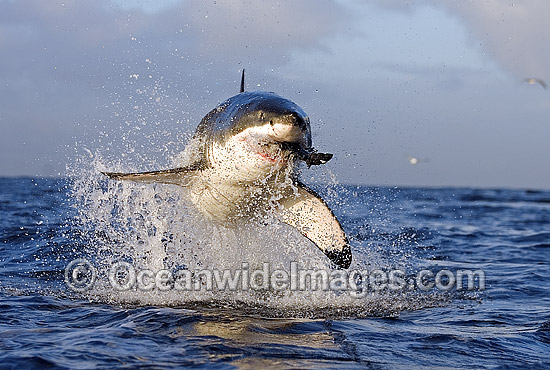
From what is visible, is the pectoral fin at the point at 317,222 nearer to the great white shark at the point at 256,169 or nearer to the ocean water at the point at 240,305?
the great white shark at the point at 256,169

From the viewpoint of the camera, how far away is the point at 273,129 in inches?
223

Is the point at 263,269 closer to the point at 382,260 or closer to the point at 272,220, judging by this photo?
the point at 272,220

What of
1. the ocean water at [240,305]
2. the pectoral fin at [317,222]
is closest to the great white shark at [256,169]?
the pectoral fin at [317,222]

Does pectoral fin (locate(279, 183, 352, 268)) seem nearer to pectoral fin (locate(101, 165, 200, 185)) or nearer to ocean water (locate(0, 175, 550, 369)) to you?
ocean water (locate(0, 175, 550, 369))

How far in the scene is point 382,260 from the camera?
10.6 m

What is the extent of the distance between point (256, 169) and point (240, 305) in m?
1.44

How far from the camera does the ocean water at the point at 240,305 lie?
475cm

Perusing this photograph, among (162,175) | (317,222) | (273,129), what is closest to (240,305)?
(317,222)

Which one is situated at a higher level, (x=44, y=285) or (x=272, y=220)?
(x=272, y=220)

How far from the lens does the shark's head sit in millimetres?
5594

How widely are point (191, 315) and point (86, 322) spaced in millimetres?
910

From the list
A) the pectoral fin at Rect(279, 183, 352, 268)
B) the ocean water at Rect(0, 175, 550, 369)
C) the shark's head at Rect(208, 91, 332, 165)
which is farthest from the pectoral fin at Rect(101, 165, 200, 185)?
the pectoral fin at Rect(279, 183, 352, 268)

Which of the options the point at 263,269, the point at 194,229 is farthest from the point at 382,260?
the point at 194,229

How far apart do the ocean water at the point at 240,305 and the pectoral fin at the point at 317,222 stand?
1.71 ft
